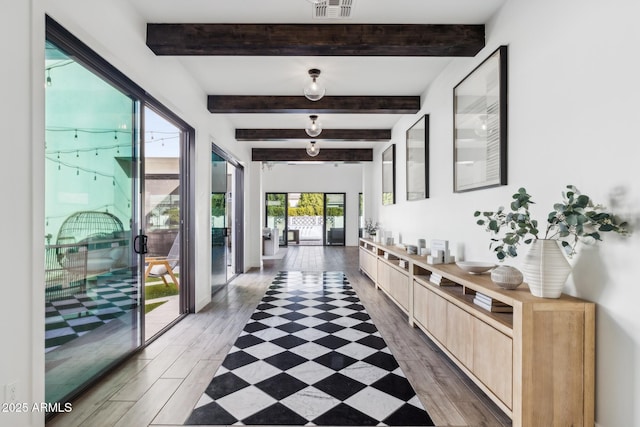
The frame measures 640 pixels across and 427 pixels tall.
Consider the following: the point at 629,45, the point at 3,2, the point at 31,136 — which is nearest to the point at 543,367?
the point at 629,45

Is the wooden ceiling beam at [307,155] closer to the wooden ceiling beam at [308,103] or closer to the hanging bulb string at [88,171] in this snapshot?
the wooden ceiling beam at [308,103]

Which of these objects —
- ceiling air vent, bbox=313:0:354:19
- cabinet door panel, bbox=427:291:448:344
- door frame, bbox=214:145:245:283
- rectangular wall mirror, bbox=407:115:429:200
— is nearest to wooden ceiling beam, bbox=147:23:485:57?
ceiling air vent, bbox=313:0:354:19

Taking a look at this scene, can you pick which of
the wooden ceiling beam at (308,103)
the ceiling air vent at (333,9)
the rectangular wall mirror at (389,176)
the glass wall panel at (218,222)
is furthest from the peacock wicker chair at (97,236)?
the rectangular wall mirror at (389,176)

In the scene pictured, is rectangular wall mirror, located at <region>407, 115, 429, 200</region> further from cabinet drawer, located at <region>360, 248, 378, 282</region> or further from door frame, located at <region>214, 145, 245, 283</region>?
door frame, located at <region>214, 145, 245, 283</region>

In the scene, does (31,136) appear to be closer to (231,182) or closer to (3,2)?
(3,2)

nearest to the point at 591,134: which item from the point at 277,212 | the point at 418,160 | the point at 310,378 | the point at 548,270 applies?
the point at 548,270

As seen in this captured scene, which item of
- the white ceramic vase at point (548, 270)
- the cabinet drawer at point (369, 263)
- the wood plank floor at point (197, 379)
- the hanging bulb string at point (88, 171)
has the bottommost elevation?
the wood plank floor at point (197, 379)

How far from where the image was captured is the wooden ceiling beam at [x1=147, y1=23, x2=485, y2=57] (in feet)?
9.70

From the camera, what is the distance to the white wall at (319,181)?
13.7m

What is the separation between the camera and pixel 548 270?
191 cm

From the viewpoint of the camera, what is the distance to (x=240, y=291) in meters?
5.54

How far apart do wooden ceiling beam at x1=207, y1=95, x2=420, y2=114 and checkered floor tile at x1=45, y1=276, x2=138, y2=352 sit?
2.78 m

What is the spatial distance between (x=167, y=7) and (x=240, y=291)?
4009mm

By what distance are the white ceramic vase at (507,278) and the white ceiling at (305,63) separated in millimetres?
2063
